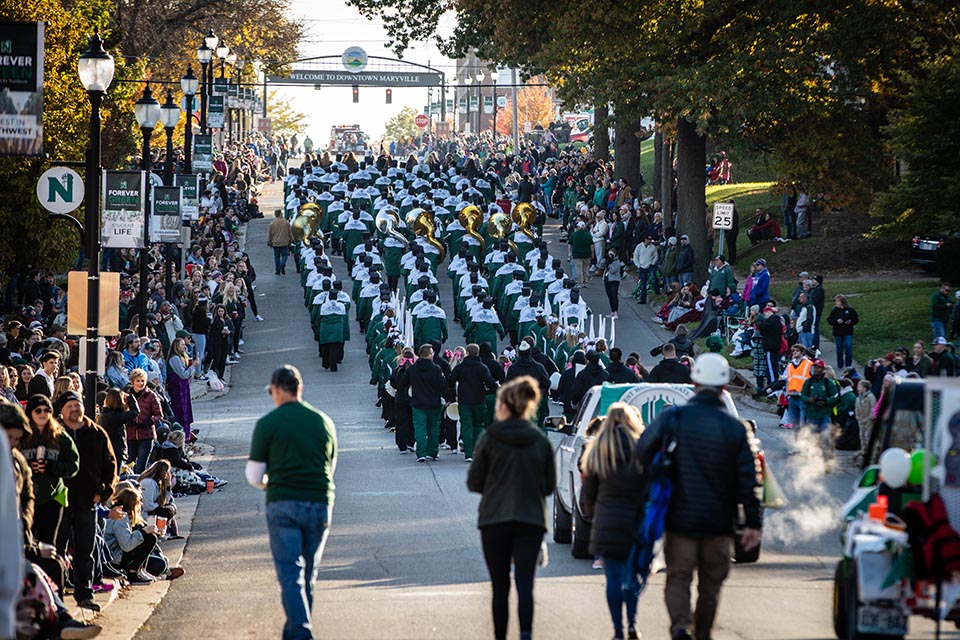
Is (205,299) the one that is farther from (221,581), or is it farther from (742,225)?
(742,225)

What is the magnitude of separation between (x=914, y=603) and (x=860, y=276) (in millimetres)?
31275

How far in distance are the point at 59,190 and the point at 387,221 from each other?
2208 centimetres

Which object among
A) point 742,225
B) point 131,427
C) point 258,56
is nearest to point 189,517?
point 131,427

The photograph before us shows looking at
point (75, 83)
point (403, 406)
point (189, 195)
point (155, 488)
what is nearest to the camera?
point (155, 488)

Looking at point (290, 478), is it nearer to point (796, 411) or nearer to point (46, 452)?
point (46, 452)

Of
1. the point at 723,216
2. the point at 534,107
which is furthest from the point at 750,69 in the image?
the point at 534,107

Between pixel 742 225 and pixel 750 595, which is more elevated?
pixel 742 225

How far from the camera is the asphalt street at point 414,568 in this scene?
11.7 m

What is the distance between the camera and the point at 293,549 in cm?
982

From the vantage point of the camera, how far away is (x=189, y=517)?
18.0 m

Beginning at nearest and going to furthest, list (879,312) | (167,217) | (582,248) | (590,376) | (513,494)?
(513,494) → (590,376) → (167,217) → (879,312) → (582,248)

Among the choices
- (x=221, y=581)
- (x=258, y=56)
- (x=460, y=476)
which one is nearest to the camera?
(x=221, y=581)

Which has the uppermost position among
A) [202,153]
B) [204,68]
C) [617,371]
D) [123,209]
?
[204,68]

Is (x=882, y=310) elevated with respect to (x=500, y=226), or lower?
lower
